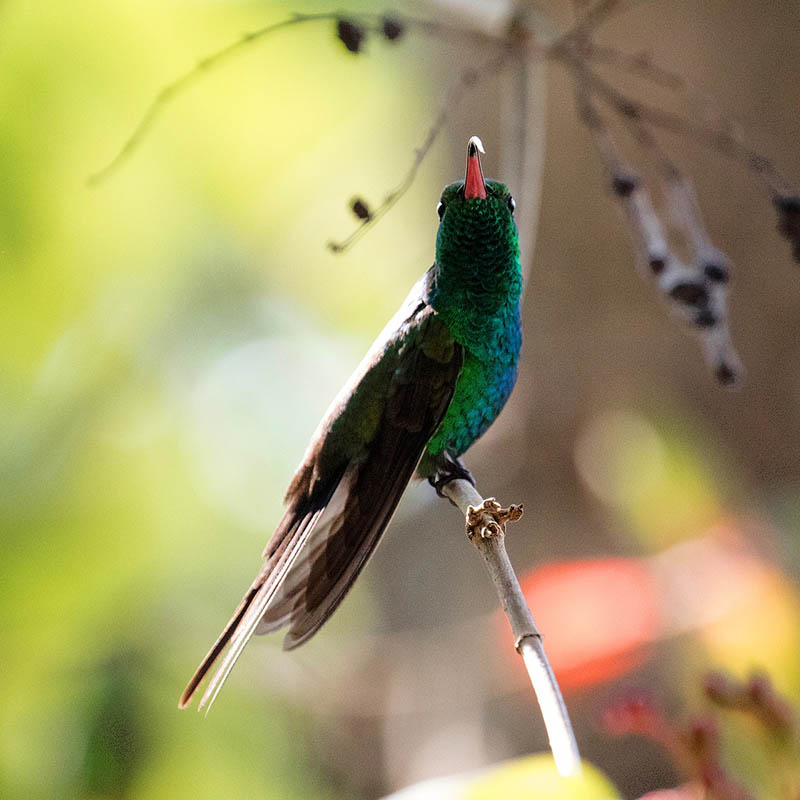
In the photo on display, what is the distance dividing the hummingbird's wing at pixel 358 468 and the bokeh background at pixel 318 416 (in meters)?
0.81

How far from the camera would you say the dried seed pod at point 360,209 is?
3.28 feet

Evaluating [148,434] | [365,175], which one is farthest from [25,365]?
[365,175]

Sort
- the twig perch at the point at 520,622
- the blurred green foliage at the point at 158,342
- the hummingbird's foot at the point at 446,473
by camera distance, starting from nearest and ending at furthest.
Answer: the twig perch at the point at 520,622, the hummingbird's foot at the point at 446,473, the blurred green foliage at the point at 158,342

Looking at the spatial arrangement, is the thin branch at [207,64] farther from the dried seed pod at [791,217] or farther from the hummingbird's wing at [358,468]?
the dried seed pod at [791,217]

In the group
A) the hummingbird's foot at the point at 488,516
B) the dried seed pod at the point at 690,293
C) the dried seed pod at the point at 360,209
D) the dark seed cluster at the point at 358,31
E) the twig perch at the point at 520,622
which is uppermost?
the dark seed cluster at the point at 358,31

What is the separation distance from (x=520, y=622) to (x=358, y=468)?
51cm

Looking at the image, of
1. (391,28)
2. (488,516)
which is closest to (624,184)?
(391,28)

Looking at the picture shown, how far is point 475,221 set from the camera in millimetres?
1164

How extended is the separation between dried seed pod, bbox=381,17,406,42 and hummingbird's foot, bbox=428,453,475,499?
68cm

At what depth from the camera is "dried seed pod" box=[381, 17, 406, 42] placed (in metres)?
1.22

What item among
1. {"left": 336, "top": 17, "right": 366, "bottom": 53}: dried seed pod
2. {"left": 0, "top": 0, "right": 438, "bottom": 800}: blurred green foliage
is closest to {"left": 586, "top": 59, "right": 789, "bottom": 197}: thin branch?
{"left": 336, "top": 17, "right": 366, "bottom": 53}: dried seed pod

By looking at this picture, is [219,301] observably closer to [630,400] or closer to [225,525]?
[225,525]

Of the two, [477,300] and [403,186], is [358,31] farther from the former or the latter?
[477,300]

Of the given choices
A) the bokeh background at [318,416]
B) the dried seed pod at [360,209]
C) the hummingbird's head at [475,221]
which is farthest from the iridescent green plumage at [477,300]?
the bokeh background at [318,416]
